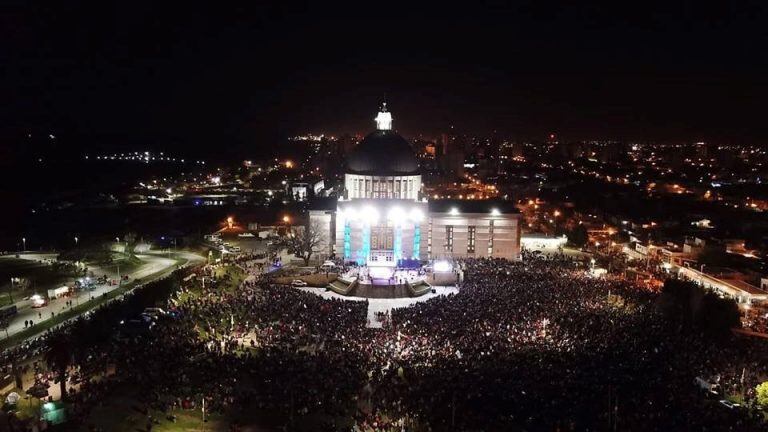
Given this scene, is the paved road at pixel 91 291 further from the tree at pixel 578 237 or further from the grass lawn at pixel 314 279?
the tree at pixel 578 237

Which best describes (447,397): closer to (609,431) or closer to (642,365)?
(609,431)

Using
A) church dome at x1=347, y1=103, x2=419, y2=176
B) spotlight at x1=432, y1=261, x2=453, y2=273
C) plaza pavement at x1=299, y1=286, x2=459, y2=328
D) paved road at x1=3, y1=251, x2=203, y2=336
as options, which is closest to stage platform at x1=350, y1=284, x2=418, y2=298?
plaza pavement at x1=299, y1=286, x2=459, y2=328

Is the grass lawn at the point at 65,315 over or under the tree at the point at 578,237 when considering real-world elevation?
under

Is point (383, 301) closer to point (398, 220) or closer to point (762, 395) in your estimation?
point (398, 220)

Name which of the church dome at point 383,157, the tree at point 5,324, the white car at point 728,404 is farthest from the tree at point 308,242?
the white car at point 728,404

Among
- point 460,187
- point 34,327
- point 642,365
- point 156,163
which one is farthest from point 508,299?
point 156,163

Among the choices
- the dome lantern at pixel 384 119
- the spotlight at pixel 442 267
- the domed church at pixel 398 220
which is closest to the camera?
the spotlight at pixel 442 267

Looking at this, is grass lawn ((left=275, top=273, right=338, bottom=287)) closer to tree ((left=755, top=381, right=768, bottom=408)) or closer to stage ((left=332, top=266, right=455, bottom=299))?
stage ((left=332, top=266, right=455, bottom=299))
